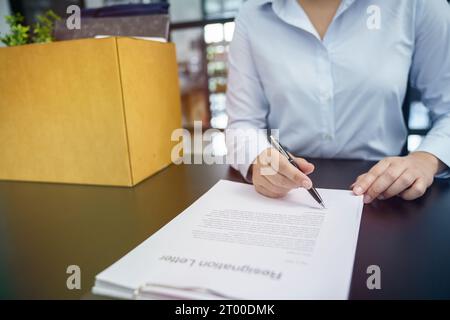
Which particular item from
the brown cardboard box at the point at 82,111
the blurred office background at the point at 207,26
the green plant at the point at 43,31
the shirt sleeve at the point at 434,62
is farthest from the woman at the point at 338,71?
the blurred office background at the point at 207,26

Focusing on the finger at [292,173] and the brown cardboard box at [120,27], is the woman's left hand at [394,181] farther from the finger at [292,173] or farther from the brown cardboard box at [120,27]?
the brown cardboard box at [120,27]

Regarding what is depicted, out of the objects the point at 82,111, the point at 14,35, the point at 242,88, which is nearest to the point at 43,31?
the point at 14,35

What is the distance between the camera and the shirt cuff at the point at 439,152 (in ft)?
2.06

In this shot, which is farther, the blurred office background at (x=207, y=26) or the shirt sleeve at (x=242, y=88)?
the blurred office background at (x=207, y=26)

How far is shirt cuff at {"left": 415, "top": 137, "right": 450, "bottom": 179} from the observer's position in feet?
2.06

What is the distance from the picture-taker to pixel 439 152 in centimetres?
63

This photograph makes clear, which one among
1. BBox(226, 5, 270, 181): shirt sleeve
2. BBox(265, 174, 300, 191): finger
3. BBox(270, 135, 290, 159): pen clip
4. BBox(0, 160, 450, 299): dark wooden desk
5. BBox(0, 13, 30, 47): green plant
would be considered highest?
BBox(0, 13, 30, 47): green plant

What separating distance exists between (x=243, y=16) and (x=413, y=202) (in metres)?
0.61

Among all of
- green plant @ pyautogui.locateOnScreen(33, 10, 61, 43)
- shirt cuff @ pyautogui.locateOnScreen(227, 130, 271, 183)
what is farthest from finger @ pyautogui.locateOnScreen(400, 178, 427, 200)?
green plant @ pyautogui.locateOnScreen(33, 10, 61, 43)

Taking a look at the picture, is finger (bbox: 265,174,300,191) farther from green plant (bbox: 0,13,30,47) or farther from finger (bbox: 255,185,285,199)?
green plant (bbox: 0,13,30,47)

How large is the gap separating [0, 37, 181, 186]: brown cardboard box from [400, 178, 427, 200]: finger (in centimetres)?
51

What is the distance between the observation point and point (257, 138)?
0.77 meters

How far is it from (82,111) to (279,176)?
414 mm

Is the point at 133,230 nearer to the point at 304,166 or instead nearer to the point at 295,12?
the point at 304,166
